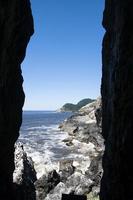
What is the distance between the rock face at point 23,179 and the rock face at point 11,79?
194cm

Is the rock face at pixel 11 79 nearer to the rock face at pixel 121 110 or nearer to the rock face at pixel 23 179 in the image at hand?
the rock face at pixel 23 179

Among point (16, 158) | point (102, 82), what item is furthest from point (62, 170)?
point (102, 82)

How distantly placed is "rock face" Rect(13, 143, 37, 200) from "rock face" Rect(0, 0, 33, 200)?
1.94 m

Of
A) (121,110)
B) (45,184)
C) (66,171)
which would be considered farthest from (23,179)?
(66,171)

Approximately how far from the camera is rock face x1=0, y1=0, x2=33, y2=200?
894 inches

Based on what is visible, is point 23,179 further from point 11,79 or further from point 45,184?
point 11,79

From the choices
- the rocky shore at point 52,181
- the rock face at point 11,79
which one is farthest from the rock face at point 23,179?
the rock face at point 11,79

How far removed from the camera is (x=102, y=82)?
32.3 meters

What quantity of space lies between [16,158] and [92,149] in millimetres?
42316

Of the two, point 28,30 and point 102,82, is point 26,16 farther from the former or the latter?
point 102,82

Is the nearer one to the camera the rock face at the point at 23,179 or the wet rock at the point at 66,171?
the rock face at the point at 23,179

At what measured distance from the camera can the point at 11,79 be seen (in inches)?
1097

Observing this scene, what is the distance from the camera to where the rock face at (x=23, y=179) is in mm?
31045

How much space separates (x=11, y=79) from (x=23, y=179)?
9.70m
